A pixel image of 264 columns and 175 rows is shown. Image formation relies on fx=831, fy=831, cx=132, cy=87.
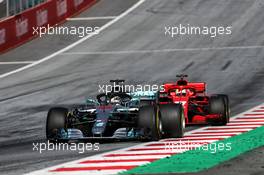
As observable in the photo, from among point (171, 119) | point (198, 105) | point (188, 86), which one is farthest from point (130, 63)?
point (171, 119)

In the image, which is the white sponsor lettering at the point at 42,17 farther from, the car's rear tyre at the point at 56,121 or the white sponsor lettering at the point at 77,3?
the car's rear tyre at the point at 56,121

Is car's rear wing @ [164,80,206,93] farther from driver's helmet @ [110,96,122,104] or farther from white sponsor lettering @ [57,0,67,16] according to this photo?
white sponsor lettering @ [57,0,67,16]

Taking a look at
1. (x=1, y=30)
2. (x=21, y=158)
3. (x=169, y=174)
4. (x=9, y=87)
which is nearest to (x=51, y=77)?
(x=9, y=87)

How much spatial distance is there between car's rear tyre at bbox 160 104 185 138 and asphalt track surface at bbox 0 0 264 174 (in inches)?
35.8

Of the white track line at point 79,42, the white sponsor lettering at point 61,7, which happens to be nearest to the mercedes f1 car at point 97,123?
the white track line at point 79,42

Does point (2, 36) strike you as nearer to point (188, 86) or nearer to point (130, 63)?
point (130, 63)

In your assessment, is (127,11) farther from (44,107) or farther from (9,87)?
(44,107)

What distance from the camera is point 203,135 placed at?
17016mm

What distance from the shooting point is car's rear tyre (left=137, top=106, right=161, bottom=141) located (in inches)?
604

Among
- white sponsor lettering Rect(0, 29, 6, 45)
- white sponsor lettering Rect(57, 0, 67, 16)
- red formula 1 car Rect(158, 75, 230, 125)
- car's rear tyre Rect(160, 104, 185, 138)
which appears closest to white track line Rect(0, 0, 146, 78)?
white sponsor lettering Rect(0, 29, 6, 45)

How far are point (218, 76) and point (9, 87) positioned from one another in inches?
302

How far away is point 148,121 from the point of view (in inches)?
605

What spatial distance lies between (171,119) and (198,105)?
296 cm

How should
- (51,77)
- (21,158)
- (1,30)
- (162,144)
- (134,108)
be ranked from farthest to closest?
(1,30), (51,77), (134,108), (162,144), (21,158)
